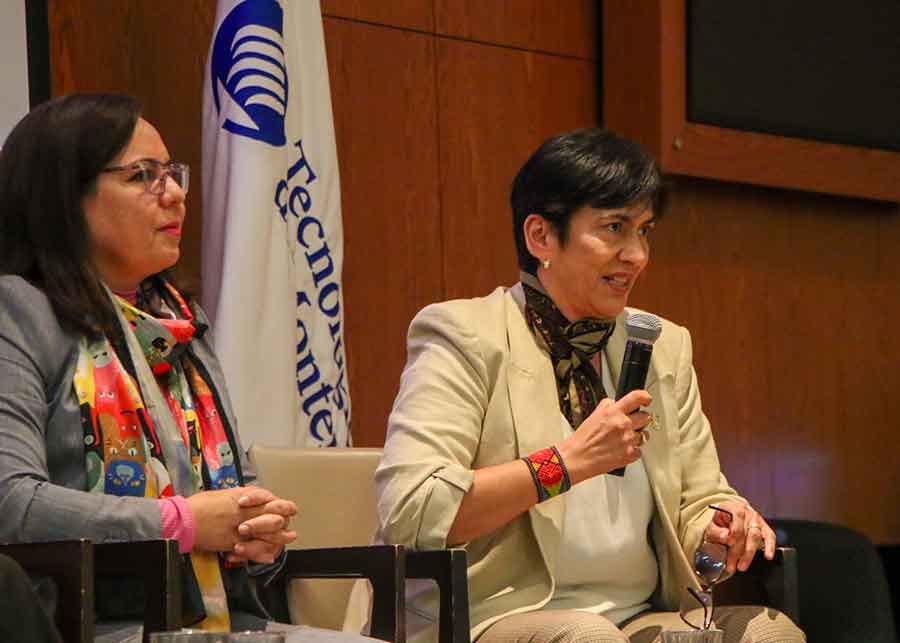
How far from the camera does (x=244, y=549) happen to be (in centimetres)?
217

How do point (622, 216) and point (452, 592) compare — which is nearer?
point (452, 592)

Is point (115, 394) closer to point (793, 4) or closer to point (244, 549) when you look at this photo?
point (244, 549)

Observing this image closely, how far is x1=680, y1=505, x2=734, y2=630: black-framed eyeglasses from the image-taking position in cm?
233

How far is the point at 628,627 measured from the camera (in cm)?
249

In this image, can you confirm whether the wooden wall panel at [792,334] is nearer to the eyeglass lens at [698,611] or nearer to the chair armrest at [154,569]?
the eyeglass lens at [698,611]

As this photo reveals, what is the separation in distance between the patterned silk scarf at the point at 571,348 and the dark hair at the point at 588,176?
14 centimetres

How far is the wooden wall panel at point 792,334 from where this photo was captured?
5.00m

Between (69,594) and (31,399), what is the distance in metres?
0.37

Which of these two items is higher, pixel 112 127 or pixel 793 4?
pixel 793 4

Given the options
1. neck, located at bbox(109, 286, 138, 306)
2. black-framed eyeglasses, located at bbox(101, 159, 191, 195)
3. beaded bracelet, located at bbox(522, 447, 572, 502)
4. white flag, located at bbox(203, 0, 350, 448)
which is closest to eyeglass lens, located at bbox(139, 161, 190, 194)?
black-framed eyeglasses, located at bbox(101, 159, 191, 195)

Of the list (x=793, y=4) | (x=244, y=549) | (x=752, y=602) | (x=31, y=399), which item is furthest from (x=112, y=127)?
(x=793, y=4)

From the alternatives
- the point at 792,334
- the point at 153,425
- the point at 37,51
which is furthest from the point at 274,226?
the point at 792,334

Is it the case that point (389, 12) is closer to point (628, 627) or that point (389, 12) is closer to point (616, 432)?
point (616, 432)

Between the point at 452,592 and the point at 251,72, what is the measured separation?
1655 millimetres
